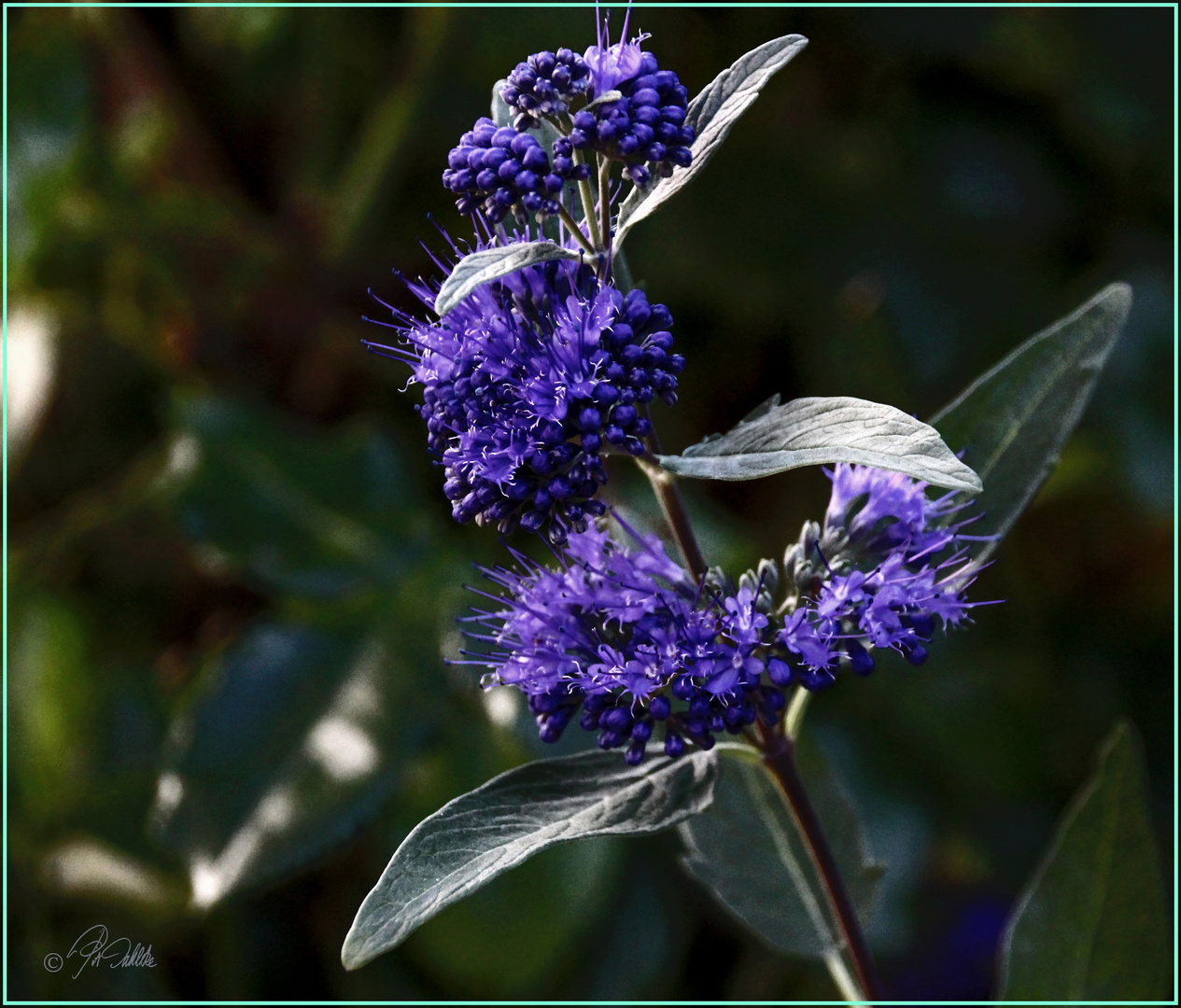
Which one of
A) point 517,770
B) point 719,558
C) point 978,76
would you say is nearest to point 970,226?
point 978,76

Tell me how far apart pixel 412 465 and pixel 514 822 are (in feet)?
5.32

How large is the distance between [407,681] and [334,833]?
30 cm

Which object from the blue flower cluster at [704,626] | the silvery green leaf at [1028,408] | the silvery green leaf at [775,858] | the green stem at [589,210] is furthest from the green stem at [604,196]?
the silvery green leaf at [775,858]

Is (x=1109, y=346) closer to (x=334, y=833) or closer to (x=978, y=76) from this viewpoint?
(x=334, y=833)

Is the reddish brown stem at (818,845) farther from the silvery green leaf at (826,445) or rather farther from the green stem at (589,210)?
the green stem at (589,210)

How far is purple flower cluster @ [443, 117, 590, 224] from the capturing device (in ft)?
2.95

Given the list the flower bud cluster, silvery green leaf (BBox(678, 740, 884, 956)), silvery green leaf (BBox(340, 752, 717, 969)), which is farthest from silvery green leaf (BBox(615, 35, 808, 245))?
silvery green leaf (BBox(678, 740, 884, 956))

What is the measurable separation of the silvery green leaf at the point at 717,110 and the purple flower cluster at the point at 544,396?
0.08 meters

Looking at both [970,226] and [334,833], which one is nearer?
[334,833]

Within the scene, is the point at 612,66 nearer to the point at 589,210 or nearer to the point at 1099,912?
the point at 589,210

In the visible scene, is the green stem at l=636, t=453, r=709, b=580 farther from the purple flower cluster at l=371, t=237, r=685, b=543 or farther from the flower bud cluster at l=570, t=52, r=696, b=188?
the flower bud cluster at l=570, t=52, r=696, b=188

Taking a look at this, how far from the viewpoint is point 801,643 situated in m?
0.94

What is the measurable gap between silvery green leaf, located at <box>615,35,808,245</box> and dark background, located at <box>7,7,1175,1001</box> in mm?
1043

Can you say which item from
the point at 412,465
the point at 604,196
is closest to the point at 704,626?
the point at 604,196
